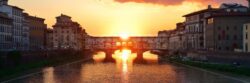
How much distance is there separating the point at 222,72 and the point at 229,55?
470 inches

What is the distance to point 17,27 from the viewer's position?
433 feet

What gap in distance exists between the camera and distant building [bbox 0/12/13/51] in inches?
4370

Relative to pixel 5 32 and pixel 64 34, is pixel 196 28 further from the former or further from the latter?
pixel 5 32

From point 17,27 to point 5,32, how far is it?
643 inches

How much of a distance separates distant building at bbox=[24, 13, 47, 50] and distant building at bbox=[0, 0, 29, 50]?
595 cm

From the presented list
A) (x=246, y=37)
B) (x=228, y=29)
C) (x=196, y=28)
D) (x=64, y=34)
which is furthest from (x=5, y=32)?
(x=64, y=34)

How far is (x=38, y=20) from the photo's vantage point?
163m

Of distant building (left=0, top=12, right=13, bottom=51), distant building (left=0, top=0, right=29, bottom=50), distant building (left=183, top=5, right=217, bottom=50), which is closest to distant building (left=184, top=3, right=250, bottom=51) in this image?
distant building (left=183, top=5, right=217, bottom=50)

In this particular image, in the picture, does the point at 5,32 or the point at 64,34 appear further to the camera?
the point at 64,34

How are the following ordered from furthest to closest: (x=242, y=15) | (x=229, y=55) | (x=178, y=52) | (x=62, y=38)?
1. (x=62, y=38)
2. (x=178, y=52)
3. (x=242, y=15)
4. (x=229, y=55)

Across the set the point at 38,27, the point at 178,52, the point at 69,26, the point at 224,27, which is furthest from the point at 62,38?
the point at 224,27

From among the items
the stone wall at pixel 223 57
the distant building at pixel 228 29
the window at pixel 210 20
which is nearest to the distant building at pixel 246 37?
the stone wall at pixel 223 57

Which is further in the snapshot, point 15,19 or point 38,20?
point 38,20

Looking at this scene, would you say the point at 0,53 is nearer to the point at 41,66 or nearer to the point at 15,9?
the point at 41,66
